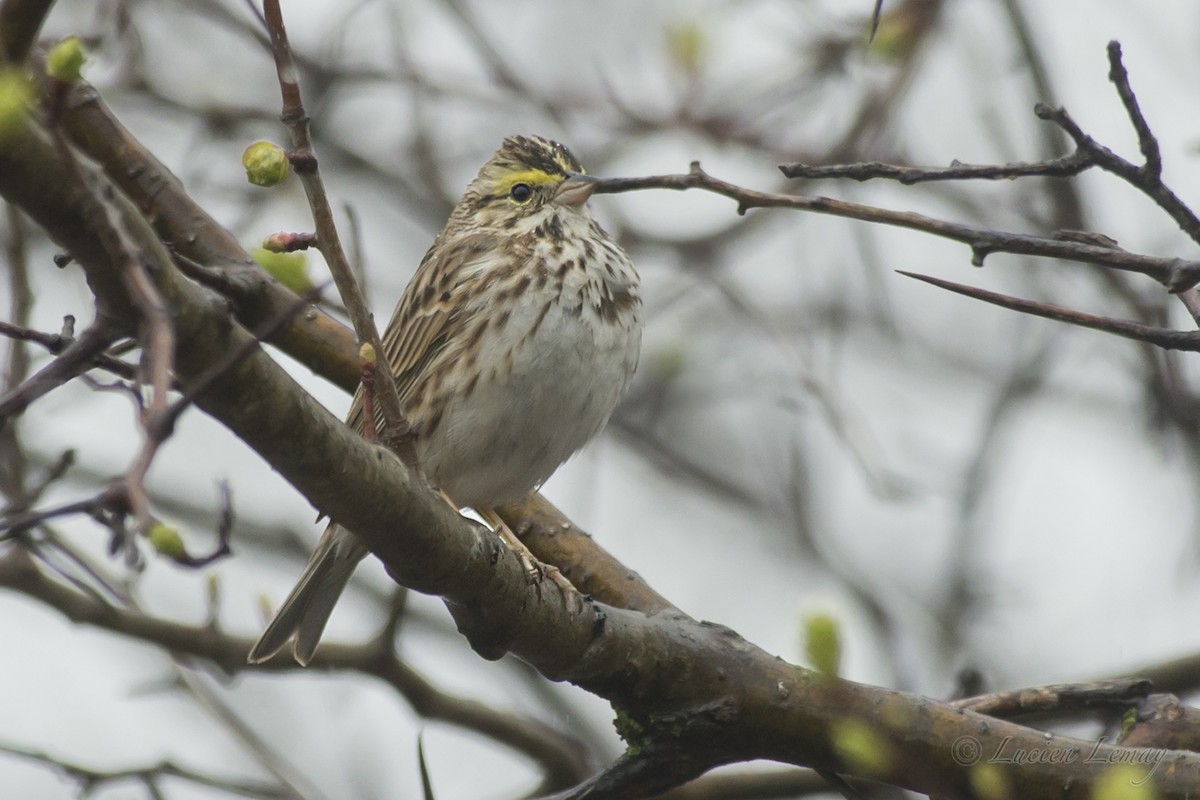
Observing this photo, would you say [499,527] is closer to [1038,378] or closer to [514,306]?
[514,306]

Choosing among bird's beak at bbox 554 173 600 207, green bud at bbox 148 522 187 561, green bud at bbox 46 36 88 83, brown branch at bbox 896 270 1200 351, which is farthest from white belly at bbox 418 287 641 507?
green bud at bbox 46 36 88 83

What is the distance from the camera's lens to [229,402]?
262 centimetres

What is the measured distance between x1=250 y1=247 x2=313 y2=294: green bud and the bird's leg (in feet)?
3.33

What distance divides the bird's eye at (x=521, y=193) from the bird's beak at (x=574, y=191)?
0.16m

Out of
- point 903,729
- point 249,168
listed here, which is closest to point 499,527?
point 903,729

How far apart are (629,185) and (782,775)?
284 centimetres

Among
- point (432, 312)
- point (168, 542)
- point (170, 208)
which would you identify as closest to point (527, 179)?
point (432, 312)

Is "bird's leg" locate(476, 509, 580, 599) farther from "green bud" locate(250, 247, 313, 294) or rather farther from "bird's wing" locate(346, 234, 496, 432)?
"green bud" locate(250, 247, 313, 294)

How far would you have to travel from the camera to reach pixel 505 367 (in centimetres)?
521

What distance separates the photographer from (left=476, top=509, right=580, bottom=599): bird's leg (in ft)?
13.0

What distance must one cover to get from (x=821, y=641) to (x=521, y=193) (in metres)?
3.58

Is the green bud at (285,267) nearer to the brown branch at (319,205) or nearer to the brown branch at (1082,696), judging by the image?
the brown branch at (319,205)

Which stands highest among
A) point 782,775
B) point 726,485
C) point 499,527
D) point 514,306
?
point 726,485

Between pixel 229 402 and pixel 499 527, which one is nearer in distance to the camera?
pixel 229 402
